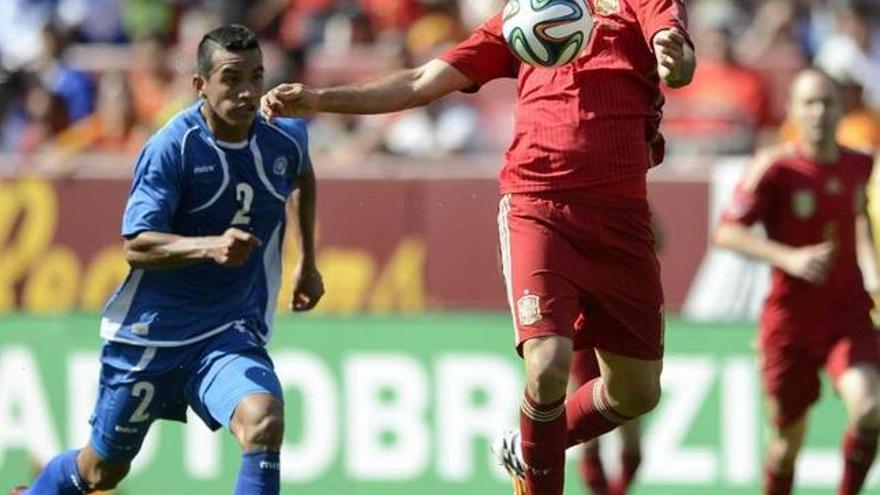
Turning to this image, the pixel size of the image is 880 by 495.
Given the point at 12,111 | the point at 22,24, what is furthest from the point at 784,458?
the point at 22,24

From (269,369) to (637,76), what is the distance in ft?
6.60

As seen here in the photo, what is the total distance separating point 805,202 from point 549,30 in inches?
143

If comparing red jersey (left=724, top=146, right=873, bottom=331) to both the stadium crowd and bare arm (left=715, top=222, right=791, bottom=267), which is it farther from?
the stadium crowd

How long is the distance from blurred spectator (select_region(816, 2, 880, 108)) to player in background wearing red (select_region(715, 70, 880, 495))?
5.29 m

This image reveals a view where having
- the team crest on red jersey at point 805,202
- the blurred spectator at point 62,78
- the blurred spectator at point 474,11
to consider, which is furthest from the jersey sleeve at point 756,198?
the blurred spectator at point 62,78

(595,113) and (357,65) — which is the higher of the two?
(357,65)

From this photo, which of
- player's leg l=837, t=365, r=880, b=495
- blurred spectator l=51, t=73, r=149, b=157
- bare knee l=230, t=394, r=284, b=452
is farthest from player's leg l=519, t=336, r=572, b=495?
blurred spectator l=51, t=73, r=149, b=157

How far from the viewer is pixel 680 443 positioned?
1328 cm

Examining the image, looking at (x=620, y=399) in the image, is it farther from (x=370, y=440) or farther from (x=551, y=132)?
(x=370, y=440)

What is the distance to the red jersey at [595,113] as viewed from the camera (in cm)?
881

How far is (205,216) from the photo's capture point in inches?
365

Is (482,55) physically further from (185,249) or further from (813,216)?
(813,216)

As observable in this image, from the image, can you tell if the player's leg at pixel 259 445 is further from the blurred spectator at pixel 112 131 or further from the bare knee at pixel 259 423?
the blurred spectator at pixel 112 131

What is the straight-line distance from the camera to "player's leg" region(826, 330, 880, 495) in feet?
37.3
